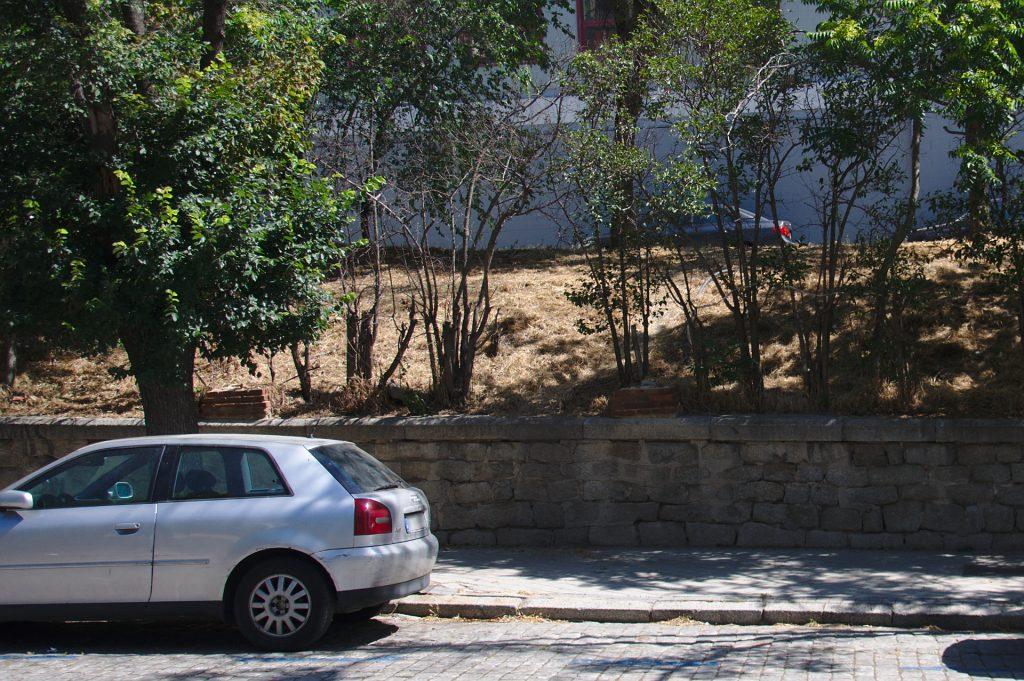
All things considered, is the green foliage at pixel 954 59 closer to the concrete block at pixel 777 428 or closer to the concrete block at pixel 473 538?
the concrete block at pixel 777 428

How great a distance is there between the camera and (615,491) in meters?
9.66

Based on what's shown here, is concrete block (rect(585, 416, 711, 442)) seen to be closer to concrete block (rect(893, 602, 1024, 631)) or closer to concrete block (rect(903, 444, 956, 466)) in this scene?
concrete block (rect(903, 444, 956, 466))

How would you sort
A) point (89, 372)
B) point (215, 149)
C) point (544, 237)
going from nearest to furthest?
point (215, 149)
point (89, 372)
point (544, 237)

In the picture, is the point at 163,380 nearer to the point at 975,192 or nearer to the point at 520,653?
the point at 520,653

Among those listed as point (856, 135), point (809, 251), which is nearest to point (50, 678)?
point (856, 135)

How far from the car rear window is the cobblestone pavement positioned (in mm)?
1082

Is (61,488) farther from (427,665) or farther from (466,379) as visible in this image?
(466,379)

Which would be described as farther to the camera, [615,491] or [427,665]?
[615,491]

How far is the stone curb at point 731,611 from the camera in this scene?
6.79 m

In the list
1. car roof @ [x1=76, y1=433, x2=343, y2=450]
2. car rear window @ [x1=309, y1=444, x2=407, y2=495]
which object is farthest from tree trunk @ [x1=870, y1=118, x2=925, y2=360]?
car roof @ [x1=76, y1=433, x2=343, y2=450]

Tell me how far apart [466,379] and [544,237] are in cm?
746

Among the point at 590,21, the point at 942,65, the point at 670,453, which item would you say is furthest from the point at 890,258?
the point at 590,21

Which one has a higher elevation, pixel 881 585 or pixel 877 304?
pixel 877 304

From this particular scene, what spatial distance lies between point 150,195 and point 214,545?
9.53ft
